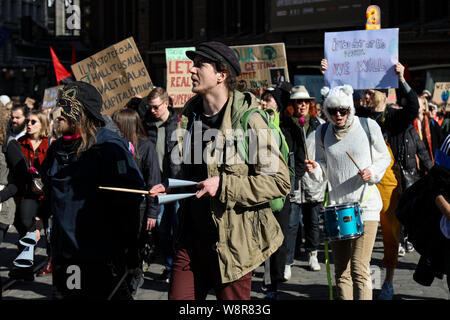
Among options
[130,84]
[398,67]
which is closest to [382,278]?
[398,67]

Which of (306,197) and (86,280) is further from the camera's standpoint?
(306,197)

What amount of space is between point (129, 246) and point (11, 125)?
6957 millimetres

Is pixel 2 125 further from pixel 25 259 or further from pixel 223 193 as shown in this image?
pixel 223 193

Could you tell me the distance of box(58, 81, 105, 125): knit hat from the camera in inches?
162

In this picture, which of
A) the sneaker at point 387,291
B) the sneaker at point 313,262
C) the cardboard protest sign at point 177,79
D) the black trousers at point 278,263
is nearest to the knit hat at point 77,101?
the black trousers at point 278,263

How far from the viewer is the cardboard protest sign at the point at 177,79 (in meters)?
10.9

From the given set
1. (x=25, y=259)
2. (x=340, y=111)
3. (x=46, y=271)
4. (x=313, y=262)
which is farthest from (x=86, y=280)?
(x=313, y=262)

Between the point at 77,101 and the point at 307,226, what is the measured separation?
4817 millimetres

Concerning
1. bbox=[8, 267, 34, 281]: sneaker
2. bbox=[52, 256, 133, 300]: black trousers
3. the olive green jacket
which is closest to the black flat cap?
the olive green jacket

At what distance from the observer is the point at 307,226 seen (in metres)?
8.41

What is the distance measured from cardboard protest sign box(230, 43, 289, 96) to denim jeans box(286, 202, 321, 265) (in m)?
3.32

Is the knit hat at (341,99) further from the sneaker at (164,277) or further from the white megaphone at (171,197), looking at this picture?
the sneaker at (164,277)

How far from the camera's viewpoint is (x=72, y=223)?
13.0 ft
